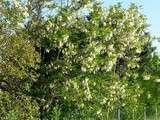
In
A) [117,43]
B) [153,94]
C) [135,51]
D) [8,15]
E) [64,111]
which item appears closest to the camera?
[8,15]

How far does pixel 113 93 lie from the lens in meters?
31.7

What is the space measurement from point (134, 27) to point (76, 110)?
311 inches

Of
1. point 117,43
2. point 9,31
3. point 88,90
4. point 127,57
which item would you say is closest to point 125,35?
point 117,43

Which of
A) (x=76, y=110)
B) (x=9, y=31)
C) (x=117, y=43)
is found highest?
(x=117, y=43)

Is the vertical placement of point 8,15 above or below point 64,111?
above

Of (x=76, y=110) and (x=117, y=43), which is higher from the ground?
(x=117, y=43)

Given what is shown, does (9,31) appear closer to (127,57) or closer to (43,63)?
(43,63)

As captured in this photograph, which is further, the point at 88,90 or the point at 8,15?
the point at 88,90

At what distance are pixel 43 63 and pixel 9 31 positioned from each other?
4.97m

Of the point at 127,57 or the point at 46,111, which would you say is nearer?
the point at 46,111

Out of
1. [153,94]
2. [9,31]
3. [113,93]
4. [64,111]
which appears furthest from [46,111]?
[153,94]

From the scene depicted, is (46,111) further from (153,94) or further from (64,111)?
(153,94)

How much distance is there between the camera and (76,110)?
29.5 metres

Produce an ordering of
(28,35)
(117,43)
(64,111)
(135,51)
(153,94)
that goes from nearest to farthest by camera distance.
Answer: (28,35) < (64,111) < (117,43) < (135,51) < (153,94)
